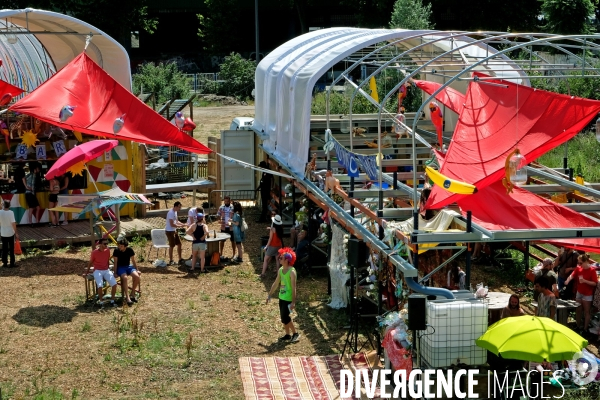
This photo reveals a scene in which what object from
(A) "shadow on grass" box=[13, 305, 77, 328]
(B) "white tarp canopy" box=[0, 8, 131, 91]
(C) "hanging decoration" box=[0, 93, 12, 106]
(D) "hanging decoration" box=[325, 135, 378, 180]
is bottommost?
(A) "shadow on grass" box=[13, 305, 77, 328]

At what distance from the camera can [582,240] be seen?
1430 cm

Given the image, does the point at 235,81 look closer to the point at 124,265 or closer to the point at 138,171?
the point at 138,171

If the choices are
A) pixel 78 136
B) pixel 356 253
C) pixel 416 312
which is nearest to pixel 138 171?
pixel 78 136

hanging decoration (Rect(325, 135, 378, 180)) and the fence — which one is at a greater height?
the fence

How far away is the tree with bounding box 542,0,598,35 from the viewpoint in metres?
39.4

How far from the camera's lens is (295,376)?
521 inches

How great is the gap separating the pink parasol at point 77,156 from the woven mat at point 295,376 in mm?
6257

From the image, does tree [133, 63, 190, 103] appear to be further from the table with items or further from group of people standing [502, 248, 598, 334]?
group of people standing [502, 248, 598, 334]

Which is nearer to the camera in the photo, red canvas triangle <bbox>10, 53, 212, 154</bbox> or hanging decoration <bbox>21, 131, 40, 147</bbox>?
red canvas triangle <bbox>10, 53, 212, 154</bbox>

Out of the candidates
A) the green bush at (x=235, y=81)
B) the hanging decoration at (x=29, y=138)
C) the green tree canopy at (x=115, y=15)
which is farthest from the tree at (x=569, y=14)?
the hanging decoration at (x=29, y=138)

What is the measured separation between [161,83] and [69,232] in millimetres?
22880

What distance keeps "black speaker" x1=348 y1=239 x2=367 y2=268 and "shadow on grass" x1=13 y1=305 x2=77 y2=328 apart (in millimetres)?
4872

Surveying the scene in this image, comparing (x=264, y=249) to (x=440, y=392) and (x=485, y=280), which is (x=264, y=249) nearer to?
(x=485, y=280)

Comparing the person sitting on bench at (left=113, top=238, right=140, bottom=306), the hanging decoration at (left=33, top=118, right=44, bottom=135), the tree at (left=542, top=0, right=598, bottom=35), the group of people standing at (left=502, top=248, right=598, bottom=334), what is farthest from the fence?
the group of people standing at (left=502, top=248, right=598, bottom=334)
